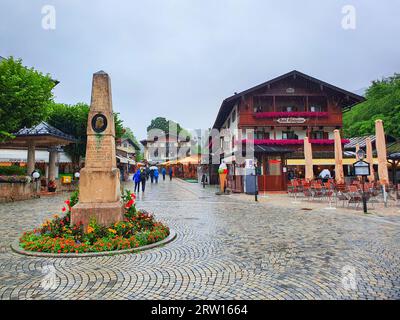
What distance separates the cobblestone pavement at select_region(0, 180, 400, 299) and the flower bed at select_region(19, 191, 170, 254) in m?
0.38

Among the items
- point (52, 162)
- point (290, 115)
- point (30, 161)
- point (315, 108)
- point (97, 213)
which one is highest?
point (315, 108)

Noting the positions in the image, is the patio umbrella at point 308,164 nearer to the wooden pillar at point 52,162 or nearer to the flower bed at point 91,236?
the flower bed at point 91,236

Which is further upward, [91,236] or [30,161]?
[30,161]

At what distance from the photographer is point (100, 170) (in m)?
7.36

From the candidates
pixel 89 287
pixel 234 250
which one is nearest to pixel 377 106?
pixel 234 250

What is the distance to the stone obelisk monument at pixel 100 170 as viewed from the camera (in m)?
6.87

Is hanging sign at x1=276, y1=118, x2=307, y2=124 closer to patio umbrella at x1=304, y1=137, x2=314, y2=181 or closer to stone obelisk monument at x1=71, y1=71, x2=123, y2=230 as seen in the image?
patio umbrella at x1=304, y1=137, x2=314, y2=181

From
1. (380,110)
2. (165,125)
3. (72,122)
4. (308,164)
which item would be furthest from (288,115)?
(165,125)

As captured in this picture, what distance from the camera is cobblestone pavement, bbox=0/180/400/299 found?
3.76 meters

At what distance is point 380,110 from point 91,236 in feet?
142

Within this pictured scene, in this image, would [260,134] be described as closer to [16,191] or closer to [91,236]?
[16,191]

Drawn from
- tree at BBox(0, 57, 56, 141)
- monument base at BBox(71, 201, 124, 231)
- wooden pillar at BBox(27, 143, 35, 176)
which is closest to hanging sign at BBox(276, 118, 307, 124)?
tree at BBox(0, 57, 56, 141)
